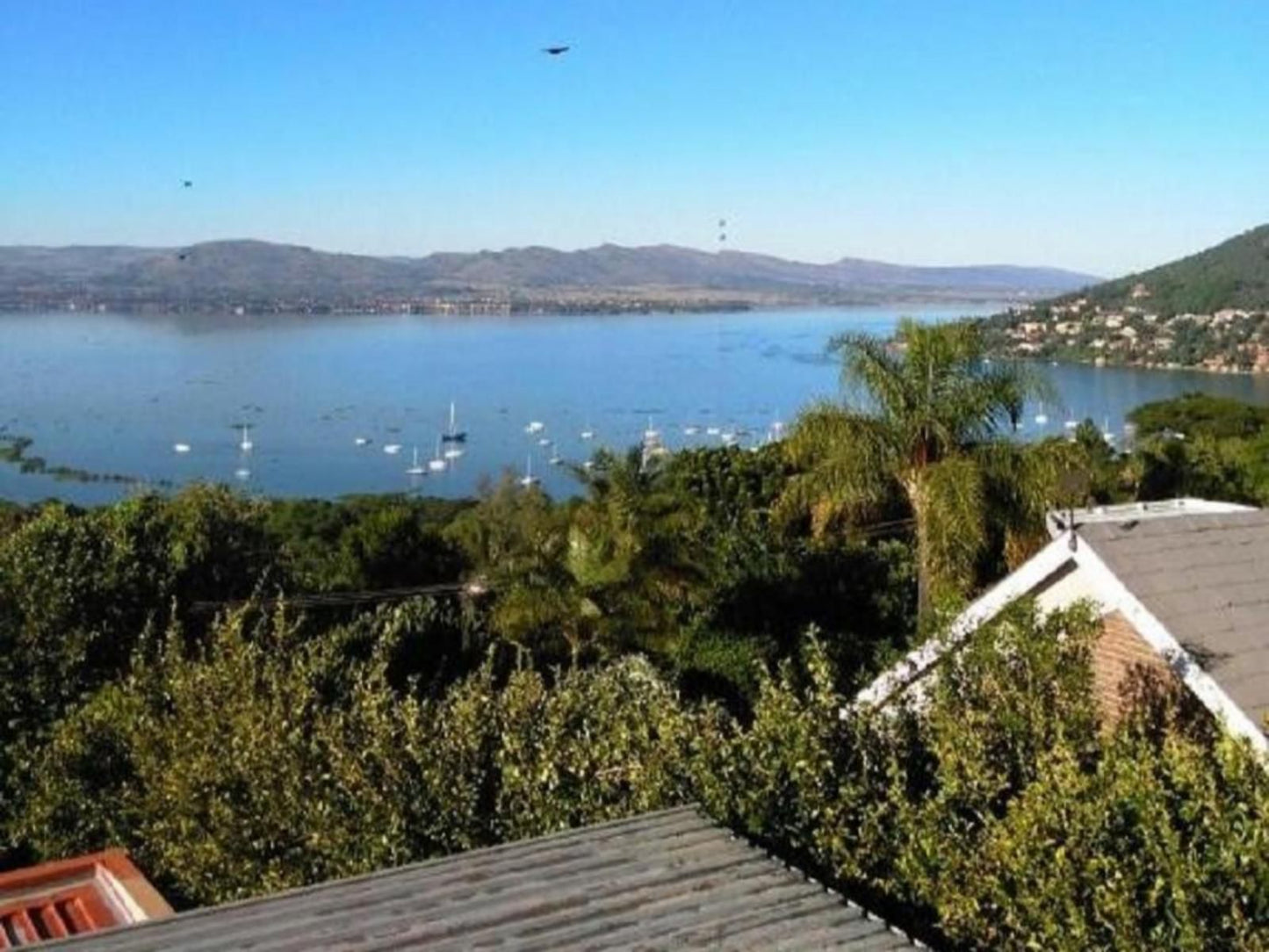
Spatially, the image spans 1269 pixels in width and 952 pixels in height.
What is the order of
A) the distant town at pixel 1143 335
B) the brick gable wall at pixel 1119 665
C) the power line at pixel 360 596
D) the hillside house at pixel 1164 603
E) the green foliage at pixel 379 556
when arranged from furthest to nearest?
1. the distant town at pixel 1143 335
2. the green foliage at pixel 379 556
3. the power line at pixel 360 596
4. the brick gable wall at pixel 1119 665
5. the hillside house at pixel 1164 603

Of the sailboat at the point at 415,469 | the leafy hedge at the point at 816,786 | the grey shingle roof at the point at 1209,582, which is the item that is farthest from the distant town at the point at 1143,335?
the leafy hedge at the point at 816,786

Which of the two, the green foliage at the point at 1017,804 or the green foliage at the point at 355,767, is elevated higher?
the green foliage at the point at 1017,804

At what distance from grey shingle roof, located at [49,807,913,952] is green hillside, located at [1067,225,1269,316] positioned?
164m

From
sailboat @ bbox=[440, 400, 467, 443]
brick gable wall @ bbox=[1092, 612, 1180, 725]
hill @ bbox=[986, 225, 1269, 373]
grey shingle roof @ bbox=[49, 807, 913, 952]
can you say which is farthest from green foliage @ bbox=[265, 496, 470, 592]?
hill @ bbox=[986, 225, 1269, 373]

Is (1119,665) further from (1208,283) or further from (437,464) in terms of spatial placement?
(1208,283)

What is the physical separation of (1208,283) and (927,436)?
172 m

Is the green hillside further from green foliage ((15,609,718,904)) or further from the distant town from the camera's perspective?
green foliage ((15,609,718,904))

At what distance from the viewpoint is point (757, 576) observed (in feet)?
64.3

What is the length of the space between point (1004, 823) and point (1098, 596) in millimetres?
2115

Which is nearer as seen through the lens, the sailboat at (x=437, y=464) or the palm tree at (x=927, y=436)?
the palm tree at (x=927, y=436)

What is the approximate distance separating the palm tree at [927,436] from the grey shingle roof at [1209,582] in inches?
247

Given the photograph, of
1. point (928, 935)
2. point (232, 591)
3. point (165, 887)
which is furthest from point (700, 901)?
point (232, 591)

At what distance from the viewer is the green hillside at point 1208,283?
165375 mm

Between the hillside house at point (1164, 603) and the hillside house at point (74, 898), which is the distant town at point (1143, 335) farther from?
the hillside house at point (74, 898)
